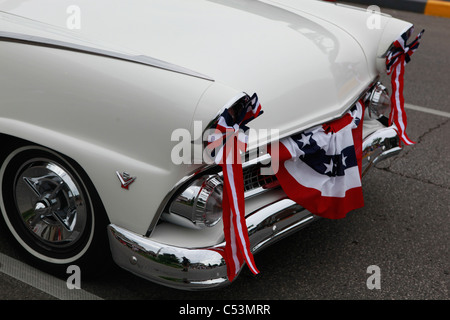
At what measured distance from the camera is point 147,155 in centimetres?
233

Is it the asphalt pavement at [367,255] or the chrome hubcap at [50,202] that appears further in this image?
the asphalt pavement at [367,255]

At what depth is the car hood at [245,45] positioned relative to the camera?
101 inches

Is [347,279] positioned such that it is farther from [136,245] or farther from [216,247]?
[136,245]

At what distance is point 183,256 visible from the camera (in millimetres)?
2305

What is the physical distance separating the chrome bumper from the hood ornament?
0.60 feet

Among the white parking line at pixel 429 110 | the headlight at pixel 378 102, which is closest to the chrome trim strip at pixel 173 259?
the headlight at pixel 378 102

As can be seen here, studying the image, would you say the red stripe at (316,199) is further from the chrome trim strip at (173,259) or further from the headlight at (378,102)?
the headlight at (378,102)

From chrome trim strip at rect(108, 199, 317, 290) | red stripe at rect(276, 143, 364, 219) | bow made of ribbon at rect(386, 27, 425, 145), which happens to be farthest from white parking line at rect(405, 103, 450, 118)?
chrome trim strip at rect(108, 199, 317, 290)

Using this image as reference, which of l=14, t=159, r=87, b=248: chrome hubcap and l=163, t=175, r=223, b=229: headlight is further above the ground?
l=163, t=175, r=223, b=229: headlight

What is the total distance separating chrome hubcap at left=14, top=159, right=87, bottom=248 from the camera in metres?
2.57

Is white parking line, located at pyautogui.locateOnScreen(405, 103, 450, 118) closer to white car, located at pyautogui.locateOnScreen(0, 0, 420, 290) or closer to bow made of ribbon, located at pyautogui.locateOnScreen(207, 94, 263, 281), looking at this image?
white car, located at pyautogui.locateOnScreen(0, 0, 420, 290)

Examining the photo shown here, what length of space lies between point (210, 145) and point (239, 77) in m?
0.45
